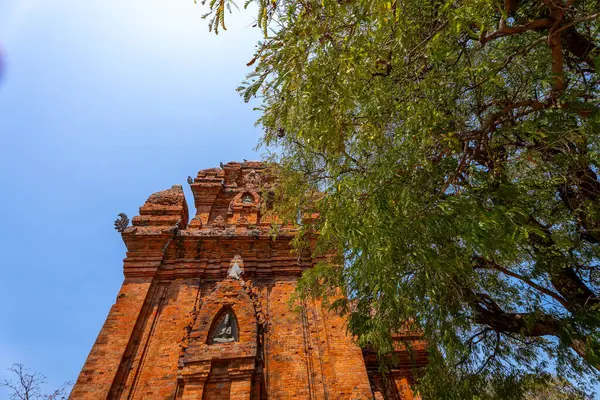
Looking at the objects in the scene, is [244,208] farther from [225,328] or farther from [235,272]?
[225,328]

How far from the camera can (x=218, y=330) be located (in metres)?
6.82

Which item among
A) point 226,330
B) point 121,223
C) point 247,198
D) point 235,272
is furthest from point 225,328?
point 247,198

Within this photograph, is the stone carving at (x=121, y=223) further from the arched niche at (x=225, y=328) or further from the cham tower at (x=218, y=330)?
the arched niche at (x=225, y=328)

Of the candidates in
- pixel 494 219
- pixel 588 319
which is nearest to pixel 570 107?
pixel 494 219

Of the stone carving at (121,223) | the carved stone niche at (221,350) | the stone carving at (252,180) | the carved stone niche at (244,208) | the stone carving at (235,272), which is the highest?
the stone carving at (252,180)

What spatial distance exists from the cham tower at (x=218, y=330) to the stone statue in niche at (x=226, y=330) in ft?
0.06

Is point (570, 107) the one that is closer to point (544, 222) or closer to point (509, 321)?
point (544, 222)

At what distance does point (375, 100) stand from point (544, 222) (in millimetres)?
3498

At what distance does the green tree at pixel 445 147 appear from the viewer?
12.9 ft

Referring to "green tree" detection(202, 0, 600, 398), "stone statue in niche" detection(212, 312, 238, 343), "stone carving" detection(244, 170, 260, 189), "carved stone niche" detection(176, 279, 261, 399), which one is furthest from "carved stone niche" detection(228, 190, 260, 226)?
"green tree" detection(202, 0, 600, 398)

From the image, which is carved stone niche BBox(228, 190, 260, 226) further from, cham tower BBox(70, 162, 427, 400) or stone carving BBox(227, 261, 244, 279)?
stone carving BBox(227, 261, 244, 279)

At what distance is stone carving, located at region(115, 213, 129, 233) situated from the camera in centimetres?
830

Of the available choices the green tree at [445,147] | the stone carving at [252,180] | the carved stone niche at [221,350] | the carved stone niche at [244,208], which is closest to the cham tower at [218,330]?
the carved stone niche at [221,350]

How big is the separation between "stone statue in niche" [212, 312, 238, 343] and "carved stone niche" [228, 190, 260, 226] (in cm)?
323
